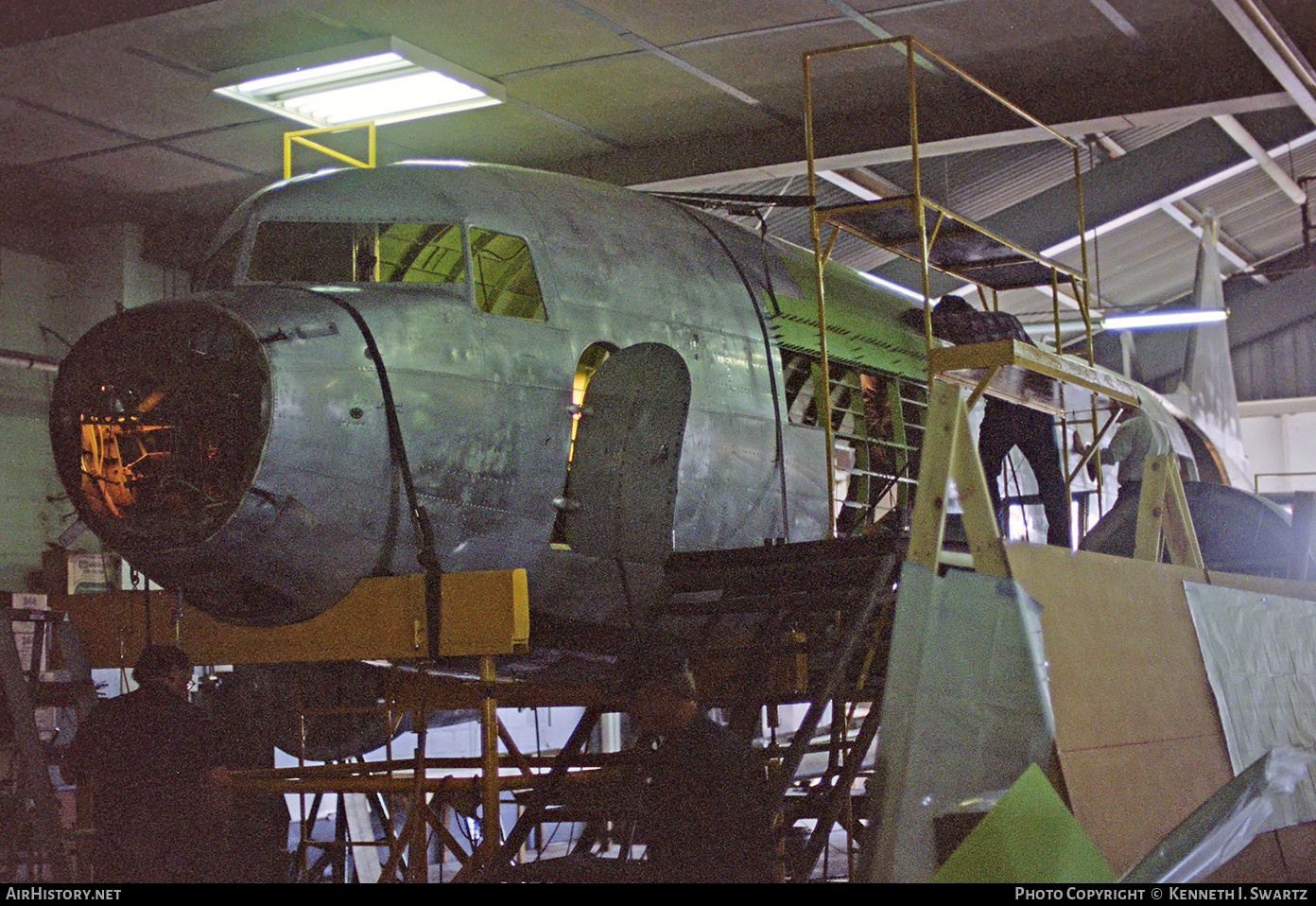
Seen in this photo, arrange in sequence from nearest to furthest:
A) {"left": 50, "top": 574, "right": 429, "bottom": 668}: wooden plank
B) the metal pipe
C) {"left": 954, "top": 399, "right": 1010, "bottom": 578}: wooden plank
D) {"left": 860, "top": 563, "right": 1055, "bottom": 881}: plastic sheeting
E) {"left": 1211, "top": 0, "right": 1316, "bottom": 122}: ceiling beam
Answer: {"left": 860, "top": 563, "right": 1055, "bottom": 881}: plastic sheeting
{"left": 954, "top": 399, "right": 1010, "bottom": 578}: wooden plank
{"left": 50, "top": 574, "right": 429, "bottom": 668}: wooden plank
{"left": 1211, "top": 0, "right": 1316, "bottom": 122}: ceiling beam
the metal pipe

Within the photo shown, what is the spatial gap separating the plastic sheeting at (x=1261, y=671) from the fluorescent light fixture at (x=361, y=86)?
25.3 feet

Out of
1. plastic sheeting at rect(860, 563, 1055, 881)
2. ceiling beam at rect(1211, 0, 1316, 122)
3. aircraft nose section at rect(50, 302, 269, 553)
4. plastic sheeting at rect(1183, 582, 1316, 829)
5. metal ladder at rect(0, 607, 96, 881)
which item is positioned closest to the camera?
plastic sheeting at rect(860, 563, 1055, 881)

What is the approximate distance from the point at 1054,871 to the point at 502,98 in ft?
31.0

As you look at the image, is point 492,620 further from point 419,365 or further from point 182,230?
point 182,230

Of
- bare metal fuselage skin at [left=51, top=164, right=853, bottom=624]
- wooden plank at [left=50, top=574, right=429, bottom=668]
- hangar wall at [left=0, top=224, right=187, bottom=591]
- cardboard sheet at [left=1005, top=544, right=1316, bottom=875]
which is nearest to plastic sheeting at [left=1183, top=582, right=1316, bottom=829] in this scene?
cardboard sheet at [left=1005, top=544, right=1316, bottom=875]

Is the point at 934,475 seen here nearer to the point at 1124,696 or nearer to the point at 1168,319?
the point at 1124,696

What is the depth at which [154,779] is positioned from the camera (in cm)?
643

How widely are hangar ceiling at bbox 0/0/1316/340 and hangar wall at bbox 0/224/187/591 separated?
31 centimetres

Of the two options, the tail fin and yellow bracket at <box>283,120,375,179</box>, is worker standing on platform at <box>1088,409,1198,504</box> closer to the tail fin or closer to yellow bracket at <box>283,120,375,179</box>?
yellow bracket at <box>283,120,375,179</box>

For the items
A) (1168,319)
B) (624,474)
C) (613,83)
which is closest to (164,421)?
(624,474)

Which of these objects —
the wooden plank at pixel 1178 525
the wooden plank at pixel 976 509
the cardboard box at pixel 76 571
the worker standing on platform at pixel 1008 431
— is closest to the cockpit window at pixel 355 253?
the wooden plank at pixel 976 509

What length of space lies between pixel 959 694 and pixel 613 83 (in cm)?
903

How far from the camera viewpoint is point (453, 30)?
463 inches

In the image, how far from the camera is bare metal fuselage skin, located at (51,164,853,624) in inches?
245
